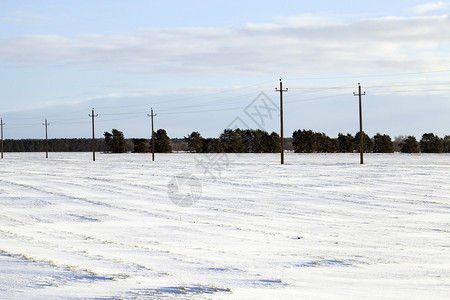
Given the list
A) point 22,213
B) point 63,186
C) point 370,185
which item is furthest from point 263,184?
point 22,213

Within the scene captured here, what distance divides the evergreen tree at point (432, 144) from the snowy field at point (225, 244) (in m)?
69.3

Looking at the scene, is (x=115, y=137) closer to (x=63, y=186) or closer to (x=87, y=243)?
(x=63, y=186)

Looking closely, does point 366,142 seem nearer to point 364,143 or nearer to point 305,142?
point 364,143

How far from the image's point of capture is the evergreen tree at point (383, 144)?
94438 mm

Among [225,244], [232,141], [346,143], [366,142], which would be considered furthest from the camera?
[232,141]

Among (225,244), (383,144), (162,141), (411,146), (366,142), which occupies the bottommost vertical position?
(225,244)

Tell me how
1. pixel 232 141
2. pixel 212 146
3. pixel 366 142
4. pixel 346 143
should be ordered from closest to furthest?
1. pixel 366 142
2. pixel 346 143
3. pixel 212 146
4. pixel 232 141

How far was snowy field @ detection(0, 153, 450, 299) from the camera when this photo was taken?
329 inches

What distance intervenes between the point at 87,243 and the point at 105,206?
26.7 feet

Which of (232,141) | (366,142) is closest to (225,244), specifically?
(366,142)

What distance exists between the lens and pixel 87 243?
12648 mm

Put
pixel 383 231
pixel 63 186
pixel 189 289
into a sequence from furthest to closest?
pixel 63 186 < pixel 383 231 < pixel 189 289

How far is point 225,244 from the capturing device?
12773 millimetres

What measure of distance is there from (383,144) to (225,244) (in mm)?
86574
